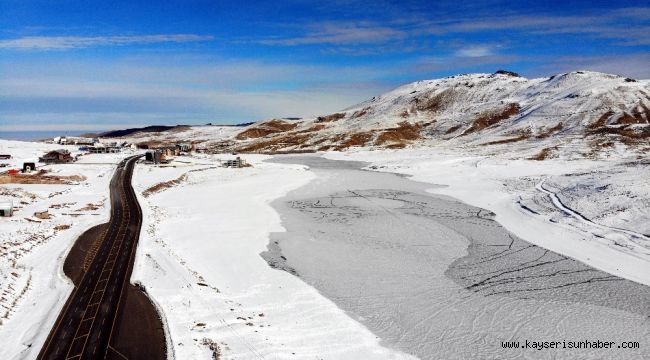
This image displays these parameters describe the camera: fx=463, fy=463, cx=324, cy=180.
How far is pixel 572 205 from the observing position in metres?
53.7

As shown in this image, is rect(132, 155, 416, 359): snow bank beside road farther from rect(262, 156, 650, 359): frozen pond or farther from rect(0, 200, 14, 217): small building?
rect(0, 200, 14, 217): small building

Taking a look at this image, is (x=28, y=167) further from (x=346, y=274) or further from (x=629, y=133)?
(x=629, y=133)

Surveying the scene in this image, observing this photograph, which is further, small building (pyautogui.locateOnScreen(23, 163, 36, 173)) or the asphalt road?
small building (pyautogui.locateOnScreen(23, 163, 36, 173))

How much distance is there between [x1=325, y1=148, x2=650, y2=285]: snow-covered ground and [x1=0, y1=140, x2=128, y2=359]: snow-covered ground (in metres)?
36.9

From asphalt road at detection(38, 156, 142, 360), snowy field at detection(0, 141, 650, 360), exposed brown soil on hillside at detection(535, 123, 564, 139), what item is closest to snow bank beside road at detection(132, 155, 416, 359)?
snowy field at detection(0, 141, 650, 360)

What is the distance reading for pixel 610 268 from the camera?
112ft

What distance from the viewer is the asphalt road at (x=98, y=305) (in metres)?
21.4

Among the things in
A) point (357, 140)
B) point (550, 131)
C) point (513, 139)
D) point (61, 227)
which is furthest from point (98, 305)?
point (550, 131)

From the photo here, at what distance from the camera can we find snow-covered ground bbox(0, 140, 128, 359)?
23.3m

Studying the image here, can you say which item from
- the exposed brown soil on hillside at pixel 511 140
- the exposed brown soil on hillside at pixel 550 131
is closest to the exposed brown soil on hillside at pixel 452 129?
the exposed brown soil on hillside at pixel 511 140

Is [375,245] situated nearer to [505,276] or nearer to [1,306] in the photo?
[505,276]

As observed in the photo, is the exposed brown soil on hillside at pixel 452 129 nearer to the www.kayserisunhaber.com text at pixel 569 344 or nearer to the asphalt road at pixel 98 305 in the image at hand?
the asphalt road at pixel 98 305

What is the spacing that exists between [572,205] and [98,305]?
49955mm

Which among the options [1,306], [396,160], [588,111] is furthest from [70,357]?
[588,111]
